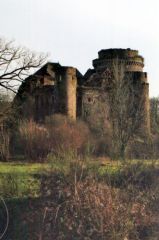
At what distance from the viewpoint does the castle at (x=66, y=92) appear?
154ft

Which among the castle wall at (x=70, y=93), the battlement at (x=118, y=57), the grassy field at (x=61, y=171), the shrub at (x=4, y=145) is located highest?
the battlement at (x=118, y=57)

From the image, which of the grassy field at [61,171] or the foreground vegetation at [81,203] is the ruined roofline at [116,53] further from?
the foreground vegetation at [81,203]

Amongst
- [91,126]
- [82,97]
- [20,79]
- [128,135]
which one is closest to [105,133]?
[128,135]

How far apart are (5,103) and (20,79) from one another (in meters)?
3.26

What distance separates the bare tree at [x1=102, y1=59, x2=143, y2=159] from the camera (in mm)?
39000

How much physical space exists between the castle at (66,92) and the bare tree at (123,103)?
0.53 m

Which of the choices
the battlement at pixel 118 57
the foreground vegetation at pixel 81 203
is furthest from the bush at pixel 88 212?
the battlement at pixel 118 57

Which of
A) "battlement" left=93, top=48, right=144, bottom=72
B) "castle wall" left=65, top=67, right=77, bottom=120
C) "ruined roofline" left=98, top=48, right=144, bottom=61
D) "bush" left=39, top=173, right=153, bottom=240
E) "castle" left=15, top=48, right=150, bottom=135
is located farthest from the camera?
"ruined roofline" left=98, top=48, right=144, bottom=61

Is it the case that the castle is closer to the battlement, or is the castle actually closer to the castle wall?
the castle wall

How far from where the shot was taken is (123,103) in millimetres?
42688

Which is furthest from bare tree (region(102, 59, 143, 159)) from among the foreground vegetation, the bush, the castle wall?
the bush

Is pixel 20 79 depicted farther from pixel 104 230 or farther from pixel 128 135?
pixel 104 230

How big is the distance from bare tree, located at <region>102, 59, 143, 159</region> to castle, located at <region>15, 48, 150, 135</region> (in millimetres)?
529

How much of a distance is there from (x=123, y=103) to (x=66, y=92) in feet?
22.8
